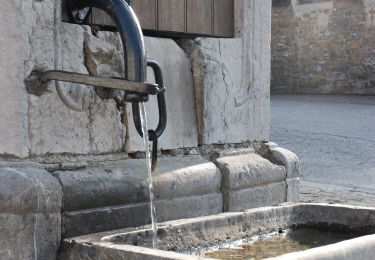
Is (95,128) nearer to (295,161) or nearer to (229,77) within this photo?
(229,77)

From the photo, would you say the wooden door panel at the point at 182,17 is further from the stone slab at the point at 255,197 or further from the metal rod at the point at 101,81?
the stone slab at the point at 255,197

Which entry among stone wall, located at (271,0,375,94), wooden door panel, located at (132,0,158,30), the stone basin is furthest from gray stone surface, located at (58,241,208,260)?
stone wall, located at (271,0,375,94)

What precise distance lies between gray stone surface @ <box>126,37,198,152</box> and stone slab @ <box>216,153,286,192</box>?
186 millimetres

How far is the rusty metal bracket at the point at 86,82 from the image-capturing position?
231 centimetres

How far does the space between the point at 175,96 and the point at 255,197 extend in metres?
0.64

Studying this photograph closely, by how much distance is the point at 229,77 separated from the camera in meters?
3.45

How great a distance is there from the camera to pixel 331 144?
9.37m

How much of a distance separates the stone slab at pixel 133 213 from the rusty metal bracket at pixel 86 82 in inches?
17.3

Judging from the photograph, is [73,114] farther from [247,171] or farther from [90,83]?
[247,171]

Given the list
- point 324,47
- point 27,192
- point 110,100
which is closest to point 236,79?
point 110,100

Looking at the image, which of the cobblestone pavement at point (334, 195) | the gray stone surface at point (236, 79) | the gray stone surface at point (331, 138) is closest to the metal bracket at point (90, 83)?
the gray stone surface at point (236, 79)

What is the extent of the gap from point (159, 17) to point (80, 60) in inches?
21.8

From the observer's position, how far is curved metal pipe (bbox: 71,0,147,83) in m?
2.40

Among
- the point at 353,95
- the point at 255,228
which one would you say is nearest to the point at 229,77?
the point at 255,228
